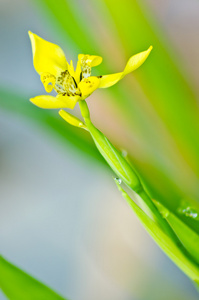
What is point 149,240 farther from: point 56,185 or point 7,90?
point 7,90

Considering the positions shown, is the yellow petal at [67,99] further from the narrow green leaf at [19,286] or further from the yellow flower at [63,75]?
the narrow green leaf at [19,286]

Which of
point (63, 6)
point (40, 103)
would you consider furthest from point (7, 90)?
point (40, 103)

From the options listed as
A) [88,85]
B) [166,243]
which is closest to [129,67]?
[88,85]

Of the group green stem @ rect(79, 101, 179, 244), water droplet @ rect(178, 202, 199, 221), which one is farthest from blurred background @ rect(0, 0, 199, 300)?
green stem @ rect(79, 101, 179, 244)

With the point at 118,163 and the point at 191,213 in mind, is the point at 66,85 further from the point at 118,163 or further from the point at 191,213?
the point at 191,213

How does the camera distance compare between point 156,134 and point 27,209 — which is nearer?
point 156,134

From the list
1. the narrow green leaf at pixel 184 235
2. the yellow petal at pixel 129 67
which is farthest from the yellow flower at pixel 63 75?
the narrow green leaf at pixel 184 235

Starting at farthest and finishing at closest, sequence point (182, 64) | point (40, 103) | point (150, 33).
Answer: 1. point (182, 64)
2. point (150, 33)
3. point (40, 103)
